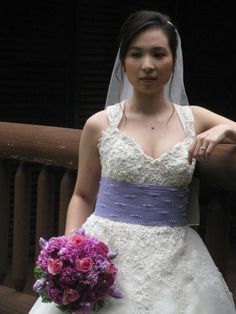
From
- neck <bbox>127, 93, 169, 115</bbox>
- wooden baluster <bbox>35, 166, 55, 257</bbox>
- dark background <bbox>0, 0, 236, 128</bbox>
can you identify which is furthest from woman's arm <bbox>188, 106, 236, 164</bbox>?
dark background <bbox>0, 0, 236, 128</bbox>

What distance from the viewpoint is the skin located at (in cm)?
276

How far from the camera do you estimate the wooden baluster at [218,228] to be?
9.84ft

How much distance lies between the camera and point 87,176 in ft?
9.86

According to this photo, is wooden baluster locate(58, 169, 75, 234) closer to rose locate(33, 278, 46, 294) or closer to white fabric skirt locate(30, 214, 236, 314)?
white fabric skirt locate(30, 214, 236, 314)

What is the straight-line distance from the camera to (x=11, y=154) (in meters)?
3.98

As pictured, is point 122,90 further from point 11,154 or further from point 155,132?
point 11,154

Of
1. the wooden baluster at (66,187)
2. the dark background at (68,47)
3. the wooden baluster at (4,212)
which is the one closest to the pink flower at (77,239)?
the wooden baluster at (66,187)

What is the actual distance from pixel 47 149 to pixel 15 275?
75 cm

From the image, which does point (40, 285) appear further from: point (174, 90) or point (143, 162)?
point (174, 90)

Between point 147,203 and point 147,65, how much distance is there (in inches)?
17.4

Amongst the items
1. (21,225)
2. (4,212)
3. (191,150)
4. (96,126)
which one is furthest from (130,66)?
(4,212)

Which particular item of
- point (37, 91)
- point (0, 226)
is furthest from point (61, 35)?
point (0, 226)

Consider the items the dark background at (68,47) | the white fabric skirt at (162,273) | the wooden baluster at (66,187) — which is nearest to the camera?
the white fabric skirt at (162,273)

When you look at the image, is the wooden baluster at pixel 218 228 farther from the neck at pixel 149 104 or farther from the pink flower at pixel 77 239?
the pink flower at pixel 77 239
